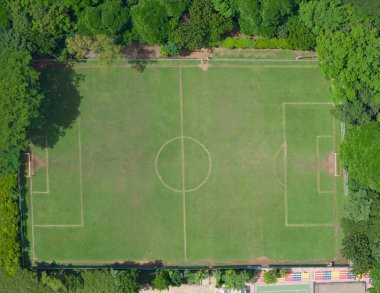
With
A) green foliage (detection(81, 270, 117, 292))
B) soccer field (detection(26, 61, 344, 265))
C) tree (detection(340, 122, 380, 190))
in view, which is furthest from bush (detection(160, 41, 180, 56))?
green foliage (detection(81, 270, 117, 292))

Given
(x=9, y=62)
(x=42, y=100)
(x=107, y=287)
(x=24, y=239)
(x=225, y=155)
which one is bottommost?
→ (x=107, y=287)

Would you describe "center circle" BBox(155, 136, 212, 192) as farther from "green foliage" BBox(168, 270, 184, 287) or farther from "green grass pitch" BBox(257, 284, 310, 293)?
"green grass pitch" BBox(257, 284, 310, 293)

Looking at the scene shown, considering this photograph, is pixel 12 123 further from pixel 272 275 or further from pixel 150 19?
pixel 272 275

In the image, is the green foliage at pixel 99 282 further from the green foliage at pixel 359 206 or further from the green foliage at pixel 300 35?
the green foliage at pixel 300 35

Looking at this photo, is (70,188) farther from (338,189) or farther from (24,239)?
(338,189)

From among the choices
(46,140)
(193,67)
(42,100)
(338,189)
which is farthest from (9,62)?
(338,189)
